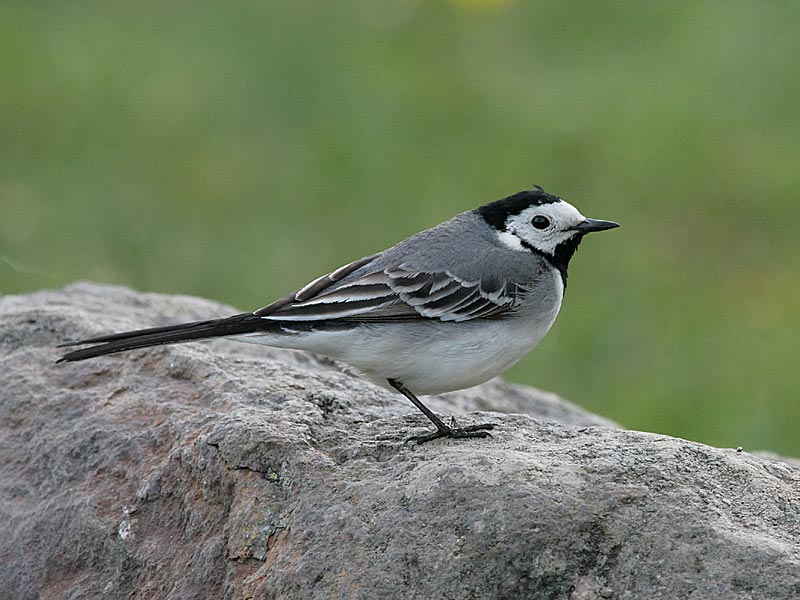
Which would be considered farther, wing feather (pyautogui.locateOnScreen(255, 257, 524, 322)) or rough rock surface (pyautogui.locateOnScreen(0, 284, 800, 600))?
wing feather (pyautogui.locateOnScreen(255, 257, 524, 322))

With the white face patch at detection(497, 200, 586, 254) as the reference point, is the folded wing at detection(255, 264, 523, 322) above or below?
below

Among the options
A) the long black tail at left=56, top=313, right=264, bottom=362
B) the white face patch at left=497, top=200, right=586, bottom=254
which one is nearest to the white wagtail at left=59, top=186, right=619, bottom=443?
the long black tail at left=56, top=313, right=264, bottom=362

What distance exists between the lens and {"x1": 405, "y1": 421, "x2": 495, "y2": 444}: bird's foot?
5.20 metres

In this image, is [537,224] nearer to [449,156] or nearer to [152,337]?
[152,337]

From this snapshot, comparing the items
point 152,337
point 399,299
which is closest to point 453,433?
point 399,299

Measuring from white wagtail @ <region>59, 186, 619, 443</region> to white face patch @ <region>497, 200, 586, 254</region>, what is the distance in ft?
0.47

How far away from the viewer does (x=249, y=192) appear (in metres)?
11.7

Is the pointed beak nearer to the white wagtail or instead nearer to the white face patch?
the white face patch

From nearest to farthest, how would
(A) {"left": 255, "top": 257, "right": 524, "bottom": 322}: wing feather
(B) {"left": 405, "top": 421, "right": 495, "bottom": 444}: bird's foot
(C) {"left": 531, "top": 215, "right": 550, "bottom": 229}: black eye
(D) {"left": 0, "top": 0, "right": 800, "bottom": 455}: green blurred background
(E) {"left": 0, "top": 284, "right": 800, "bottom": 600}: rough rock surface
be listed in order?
(E) {"left": 0, "top": 284, "right": 800, "bottom": 600}: rough rock surface < (B) {"left": 405, "top": 421, "right": 495, "bottom": 444}: bird's foot < (A) {"left": 255, "top": 257, "right": 524, "bottom": 322}: wing feather < (C) {"left": 531, "top": 215, "right": 550, "bottom": 229}: black eye < (D) {"left": 0, "top": 0, "right": 800, "bottom": 455}: green blurred background

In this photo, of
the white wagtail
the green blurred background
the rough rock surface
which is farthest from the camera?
the green blurred background

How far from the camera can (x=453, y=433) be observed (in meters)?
5.27

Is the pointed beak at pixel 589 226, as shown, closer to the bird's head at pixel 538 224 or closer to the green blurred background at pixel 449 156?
the bird's head at pixel 538 224

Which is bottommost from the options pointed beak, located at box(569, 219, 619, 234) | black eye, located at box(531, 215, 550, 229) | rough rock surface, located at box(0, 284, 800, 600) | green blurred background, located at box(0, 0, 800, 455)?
rough rock surface, located at box(0, 284, 800, 600)

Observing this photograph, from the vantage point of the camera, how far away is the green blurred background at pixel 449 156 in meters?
10.0
